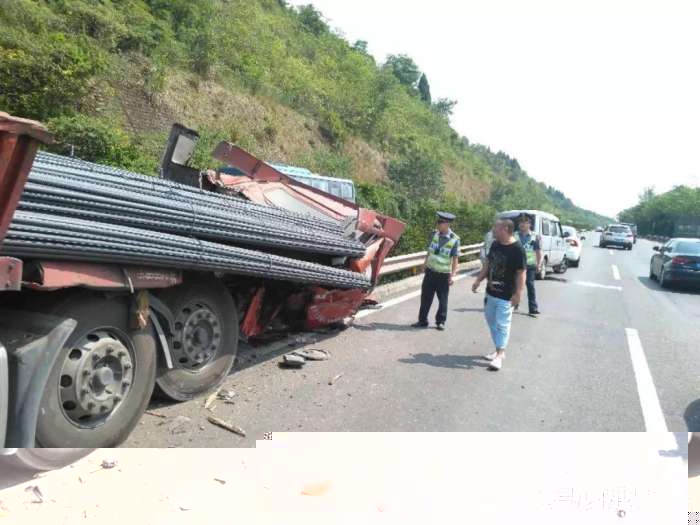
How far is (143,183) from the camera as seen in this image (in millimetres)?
4039

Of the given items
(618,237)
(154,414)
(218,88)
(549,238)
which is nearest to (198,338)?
(154,414)

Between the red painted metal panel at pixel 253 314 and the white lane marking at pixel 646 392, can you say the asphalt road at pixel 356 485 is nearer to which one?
the white lane marking at pixel 646 392

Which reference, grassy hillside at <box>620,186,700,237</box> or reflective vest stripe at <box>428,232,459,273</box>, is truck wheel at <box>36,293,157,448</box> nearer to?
reflective vest stripe at <box>428,232,459,273</box>

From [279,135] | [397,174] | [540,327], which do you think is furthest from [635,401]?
[397,174]

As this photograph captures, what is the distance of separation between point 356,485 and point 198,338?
1670 millimetres

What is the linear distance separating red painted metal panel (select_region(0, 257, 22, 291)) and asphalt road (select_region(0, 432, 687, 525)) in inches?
41.7

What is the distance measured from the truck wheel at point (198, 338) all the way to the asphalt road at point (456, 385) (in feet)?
0.56

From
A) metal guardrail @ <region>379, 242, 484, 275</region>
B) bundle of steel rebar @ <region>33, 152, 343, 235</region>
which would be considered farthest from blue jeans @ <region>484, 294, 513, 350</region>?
metal guardrail @ <region>379, 242, 484, 275</region>

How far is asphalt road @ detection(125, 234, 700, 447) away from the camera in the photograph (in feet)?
13.3

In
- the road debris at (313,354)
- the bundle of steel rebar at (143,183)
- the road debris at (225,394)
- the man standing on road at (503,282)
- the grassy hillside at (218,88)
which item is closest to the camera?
the bundle of steel rebar at (143,183)

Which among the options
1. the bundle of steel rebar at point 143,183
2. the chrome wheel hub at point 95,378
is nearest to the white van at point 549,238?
the bundle of steel rebar at point 143,183

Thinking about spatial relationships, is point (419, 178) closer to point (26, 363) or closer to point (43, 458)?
point (43, 458)

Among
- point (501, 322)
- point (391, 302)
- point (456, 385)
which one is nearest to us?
point (456, 385)

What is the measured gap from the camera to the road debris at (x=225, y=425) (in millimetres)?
3785
